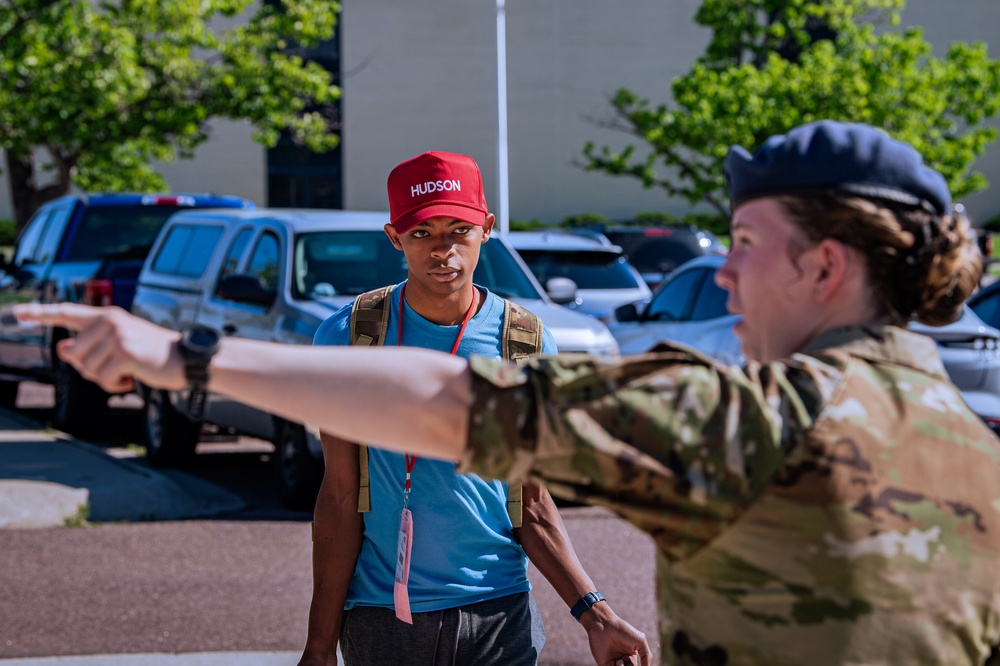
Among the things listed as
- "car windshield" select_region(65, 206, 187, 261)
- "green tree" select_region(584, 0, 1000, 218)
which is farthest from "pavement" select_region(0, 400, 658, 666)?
"green tree" select_region(584, 0, 1000, 218)

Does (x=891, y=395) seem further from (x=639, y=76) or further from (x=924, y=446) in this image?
(x=639, y=76)

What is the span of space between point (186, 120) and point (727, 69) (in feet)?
37.0

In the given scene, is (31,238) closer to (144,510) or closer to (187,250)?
(187,250)

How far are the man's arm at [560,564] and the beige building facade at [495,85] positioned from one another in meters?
35.5

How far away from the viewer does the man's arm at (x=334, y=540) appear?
2861mm

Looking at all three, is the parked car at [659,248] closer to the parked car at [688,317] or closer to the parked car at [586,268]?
the parked car at [586,268]

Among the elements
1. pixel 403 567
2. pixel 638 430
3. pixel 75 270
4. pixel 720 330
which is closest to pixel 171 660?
pixel 403 567

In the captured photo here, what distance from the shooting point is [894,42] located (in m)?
23.5

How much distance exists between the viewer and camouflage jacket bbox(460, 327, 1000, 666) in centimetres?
144

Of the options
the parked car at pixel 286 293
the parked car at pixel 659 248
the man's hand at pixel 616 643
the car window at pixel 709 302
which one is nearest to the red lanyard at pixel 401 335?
the man's hand at pixel 616 643

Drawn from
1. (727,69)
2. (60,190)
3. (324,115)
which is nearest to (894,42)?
(727,69)

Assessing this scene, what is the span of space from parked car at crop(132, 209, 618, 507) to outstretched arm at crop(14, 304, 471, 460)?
5.86 metres

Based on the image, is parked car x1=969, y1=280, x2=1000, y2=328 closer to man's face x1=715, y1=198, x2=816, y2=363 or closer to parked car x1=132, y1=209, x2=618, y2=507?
parked car x1=132, y1=209, x2=618, y2=507

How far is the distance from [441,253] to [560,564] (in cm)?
82
